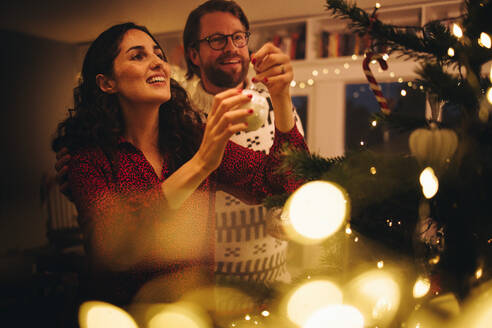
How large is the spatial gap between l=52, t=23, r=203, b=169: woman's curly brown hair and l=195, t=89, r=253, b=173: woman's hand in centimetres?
34

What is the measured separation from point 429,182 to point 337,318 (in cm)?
18

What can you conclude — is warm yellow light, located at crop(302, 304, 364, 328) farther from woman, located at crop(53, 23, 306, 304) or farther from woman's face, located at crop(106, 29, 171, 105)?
woman's face, located at crop(106, 29, 171, 105)

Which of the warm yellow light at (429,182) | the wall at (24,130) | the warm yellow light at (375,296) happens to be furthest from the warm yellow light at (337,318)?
the wall at (24,130)

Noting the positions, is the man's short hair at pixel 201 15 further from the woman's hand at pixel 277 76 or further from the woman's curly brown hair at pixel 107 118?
the woman's hand at pixel 277 76

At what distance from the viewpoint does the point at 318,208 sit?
1.51 feet

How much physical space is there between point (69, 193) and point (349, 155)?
794 millimetres

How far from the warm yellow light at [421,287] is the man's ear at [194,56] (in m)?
0.83

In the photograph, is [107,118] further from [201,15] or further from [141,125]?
[201,15]

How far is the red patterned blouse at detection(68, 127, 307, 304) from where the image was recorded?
80cm

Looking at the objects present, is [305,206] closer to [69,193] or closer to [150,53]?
[150,53]

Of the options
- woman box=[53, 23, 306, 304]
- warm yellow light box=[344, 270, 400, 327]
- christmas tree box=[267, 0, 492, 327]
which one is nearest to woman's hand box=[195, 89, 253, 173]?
woman box=[53, 23, 306, 304]

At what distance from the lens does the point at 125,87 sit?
892 millimetres

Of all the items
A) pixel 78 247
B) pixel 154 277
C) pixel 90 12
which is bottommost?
pixel 78 247

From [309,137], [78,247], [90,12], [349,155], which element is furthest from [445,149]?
[78,247]
